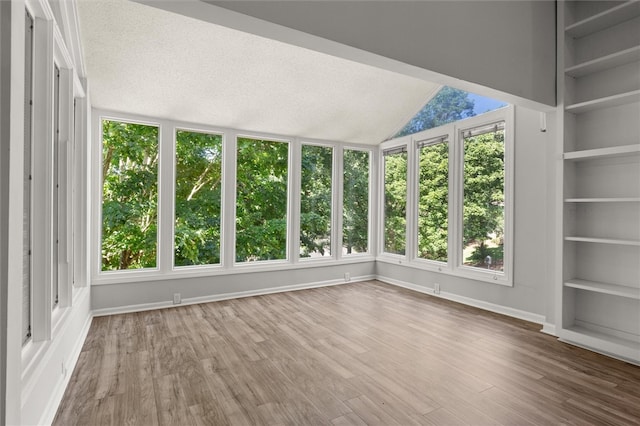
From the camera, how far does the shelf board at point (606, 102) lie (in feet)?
9.29

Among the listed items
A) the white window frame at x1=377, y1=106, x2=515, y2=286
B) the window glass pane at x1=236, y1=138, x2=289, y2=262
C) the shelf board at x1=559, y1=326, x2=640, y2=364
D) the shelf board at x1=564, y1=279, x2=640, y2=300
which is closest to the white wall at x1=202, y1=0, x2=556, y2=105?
the white window frame at x1=377, y1=106, x2=515, y2=286

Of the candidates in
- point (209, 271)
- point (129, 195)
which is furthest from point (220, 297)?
point (129, 195)

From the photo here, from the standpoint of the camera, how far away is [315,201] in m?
5.71

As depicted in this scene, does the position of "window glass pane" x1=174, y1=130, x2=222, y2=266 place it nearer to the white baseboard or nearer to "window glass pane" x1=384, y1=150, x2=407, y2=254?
"window glass pane" x1=384, y1=150, x2=407, y2=254

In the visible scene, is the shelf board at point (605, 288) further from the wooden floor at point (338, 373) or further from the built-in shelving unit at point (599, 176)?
the wooden floor at point (338, 373)

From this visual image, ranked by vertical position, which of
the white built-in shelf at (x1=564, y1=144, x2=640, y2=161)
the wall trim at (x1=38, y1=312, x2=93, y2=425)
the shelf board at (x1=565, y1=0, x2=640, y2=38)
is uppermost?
the shelf board at (x1=565, y1=0, x2=640, y2=38)

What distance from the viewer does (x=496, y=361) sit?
282 centimetres

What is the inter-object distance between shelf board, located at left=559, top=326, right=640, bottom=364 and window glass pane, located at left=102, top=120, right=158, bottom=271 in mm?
4747

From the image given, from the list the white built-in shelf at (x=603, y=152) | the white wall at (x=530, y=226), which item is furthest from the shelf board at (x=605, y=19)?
the white built-in shelf at (x=603, y=152)

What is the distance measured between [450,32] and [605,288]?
257cm

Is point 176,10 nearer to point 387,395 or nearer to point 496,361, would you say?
point 387,395

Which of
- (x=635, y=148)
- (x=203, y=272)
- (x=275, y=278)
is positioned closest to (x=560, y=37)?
(x=635, y=148)

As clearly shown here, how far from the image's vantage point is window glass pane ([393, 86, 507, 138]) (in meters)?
4.46

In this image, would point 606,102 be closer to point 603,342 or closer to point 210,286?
point 603,342
